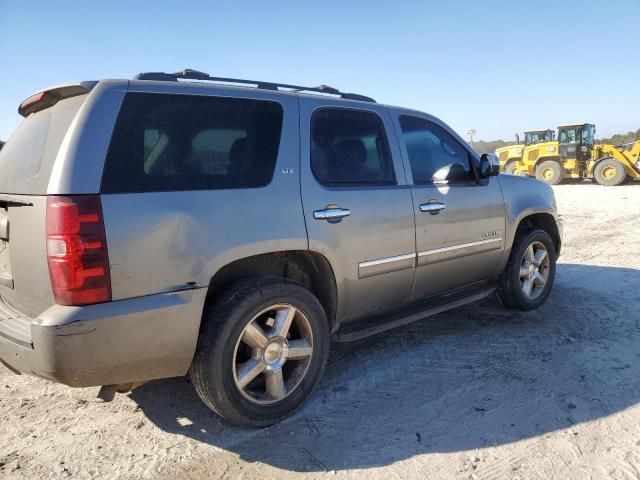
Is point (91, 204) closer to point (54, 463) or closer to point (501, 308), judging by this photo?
point (54, 463)

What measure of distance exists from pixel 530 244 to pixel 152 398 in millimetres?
3517

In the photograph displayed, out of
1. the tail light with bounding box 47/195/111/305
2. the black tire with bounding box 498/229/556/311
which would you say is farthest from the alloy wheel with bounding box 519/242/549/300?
the tail light with bounding box 47/195/111/305

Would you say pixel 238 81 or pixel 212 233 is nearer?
pixel 212 233

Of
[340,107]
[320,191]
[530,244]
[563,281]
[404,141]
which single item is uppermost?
[340,107]

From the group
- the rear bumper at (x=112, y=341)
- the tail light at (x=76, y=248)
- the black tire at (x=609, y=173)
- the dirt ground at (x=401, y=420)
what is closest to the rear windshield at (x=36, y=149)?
the tail light at (x=76, y=248)

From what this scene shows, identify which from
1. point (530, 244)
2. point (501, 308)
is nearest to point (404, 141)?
point (530, 244)

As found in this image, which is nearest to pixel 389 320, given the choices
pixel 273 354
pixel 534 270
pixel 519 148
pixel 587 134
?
pixel 273 354

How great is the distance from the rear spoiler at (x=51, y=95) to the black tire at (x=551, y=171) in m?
21.3

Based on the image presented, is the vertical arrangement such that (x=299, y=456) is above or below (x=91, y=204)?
below

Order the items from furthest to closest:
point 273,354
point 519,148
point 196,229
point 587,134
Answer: point 519,148
point 587,134
point 273,354
point 196,229

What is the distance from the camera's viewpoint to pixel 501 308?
4.71 metres

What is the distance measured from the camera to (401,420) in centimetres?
278

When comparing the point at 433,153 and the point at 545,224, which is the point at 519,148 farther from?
the point at 433,153

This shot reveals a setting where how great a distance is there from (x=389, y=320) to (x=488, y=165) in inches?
63.5
